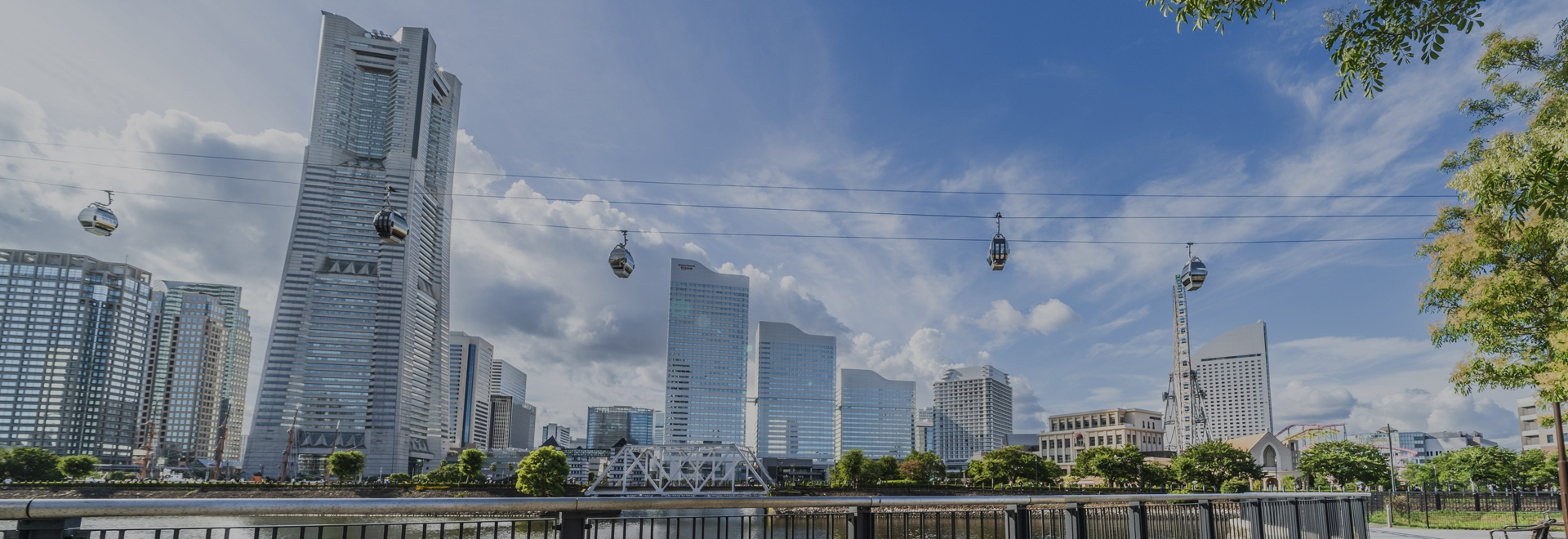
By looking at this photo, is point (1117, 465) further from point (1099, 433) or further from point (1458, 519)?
point (1099, 433)

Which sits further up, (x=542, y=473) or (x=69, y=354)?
(x=69, y=354)

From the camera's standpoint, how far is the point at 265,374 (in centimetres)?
13950

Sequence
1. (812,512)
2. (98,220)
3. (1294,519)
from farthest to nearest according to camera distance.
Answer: (98,220)
(1294,519)
(812,512)

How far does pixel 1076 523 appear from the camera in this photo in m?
8.27

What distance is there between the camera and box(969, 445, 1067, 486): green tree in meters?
80.3

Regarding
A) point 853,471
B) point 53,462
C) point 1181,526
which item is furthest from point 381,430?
point 1181,526

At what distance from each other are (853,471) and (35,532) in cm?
8646

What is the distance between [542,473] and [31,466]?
178ft

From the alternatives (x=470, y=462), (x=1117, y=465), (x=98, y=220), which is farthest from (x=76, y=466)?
(x=1117, y=465)

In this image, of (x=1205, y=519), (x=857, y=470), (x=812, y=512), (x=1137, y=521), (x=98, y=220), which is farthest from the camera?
(x=857, y=470)

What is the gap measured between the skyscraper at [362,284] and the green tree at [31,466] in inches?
1968

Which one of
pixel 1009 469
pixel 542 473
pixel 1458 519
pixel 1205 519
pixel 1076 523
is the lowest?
pixel 542 473

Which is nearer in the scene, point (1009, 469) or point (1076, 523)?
point (1076, 523)

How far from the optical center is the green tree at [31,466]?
77.4 m
